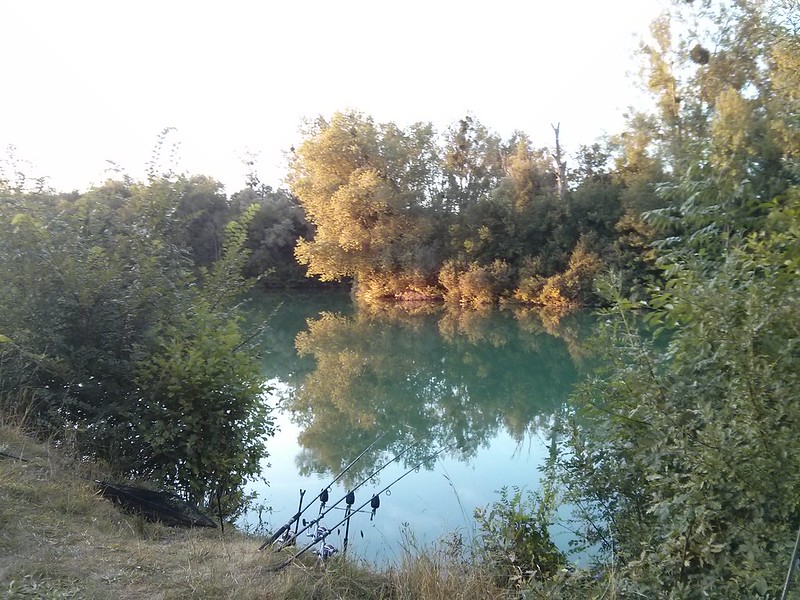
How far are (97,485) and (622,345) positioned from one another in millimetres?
3891

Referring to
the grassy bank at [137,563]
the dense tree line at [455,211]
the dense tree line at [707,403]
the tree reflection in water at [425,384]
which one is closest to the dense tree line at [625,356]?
the dense tree line at [707,403]

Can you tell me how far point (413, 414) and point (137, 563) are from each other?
859cm

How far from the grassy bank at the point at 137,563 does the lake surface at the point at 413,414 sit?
0.89m

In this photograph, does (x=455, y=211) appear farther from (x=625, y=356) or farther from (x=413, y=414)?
(x=625, y=356)

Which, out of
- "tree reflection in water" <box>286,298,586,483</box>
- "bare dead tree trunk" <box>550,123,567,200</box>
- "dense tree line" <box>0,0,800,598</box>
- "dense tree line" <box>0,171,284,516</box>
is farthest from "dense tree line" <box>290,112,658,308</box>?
"dense tree line" <box>0,171,284,516</box>

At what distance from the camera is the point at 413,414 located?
1203cm

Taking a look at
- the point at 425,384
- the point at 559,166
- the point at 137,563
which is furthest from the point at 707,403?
the point at 559,166

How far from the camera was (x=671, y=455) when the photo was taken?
133 inches

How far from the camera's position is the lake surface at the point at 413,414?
695 cm

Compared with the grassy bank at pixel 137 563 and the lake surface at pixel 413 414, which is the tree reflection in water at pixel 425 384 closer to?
the lake surface at pixel 413 414

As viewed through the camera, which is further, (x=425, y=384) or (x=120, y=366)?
(x=425, y=384)

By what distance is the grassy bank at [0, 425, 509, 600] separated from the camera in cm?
329

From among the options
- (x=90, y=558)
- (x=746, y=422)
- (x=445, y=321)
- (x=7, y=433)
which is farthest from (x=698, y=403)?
(x=445, y=321)

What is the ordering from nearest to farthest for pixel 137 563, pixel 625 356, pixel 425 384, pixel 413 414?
1. pixel 137 563
2. pixel 625 356
3. pixel 413 414
4. pixel 425 384
